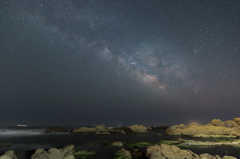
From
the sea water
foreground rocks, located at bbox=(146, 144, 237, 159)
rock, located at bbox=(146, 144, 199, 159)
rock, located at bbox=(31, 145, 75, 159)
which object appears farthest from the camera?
the sea water

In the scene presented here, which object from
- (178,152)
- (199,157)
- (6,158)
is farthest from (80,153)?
(199,157)

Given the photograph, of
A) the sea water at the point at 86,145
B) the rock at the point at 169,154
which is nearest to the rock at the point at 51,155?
the sea water at the point at 86,145

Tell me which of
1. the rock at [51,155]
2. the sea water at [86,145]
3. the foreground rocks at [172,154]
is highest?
the foreground rocks at [172,154]

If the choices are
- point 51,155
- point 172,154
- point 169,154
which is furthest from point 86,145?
point 172,154

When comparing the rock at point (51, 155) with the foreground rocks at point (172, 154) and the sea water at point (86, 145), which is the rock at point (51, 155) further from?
the foreground rocks at point (172, 154)

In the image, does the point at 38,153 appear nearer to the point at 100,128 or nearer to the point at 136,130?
the point at 100,128

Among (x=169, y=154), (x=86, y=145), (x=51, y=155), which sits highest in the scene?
(x=169, y=154)

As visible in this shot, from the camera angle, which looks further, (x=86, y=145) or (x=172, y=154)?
(x=86, y=145)

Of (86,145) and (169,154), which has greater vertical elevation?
(169,154)

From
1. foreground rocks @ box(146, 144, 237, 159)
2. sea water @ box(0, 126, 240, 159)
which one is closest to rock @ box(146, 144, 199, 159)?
foreground rocks @ box(146, 144, 237, 159)

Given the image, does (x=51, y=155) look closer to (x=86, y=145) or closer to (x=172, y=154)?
(x=86, y=145)

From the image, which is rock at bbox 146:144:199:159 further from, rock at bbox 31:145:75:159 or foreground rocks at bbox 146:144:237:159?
rock at bbox 31:145:75:159

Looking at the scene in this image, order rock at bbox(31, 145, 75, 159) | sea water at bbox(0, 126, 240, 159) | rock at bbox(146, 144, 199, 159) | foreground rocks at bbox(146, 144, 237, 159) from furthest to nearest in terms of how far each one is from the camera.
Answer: sea water at bbox(0, 126, 240, 159), rock at bbox(31, 145, 75, 159), rock at bbox(146, 144, 199, 159), foreground rocks at bbox(146, 144, 237, 159)

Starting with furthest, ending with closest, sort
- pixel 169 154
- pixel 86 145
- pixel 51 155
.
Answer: pixel 86 145
pixel 51 155
pixel 169 154
